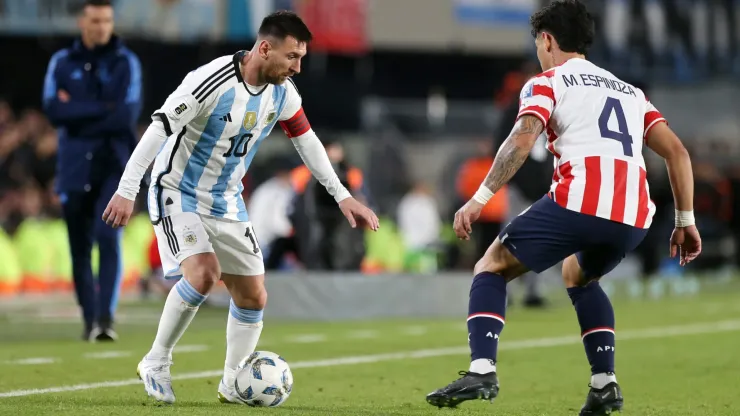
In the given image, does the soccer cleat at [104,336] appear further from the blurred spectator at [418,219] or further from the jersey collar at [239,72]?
the blurred spectator at [418,219]

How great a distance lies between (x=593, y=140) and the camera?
19.6 feet

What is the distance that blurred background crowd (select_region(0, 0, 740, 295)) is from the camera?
1738cm

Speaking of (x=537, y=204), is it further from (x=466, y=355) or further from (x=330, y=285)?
(x=330, y=285)

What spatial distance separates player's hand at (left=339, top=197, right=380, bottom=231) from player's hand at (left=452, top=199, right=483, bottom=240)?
2.68 ft

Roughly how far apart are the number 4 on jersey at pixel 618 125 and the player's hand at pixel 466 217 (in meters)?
0.67

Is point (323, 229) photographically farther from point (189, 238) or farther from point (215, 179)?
point (189, 238)

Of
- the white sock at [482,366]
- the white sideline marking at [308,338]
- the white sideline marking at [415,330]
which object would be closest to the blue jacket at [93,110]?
the white sideline marking at [308,338]

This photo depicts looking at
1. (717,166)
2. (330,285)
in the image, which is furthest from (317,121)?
(330,285)

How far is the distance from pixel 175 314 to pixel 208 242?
39 cm

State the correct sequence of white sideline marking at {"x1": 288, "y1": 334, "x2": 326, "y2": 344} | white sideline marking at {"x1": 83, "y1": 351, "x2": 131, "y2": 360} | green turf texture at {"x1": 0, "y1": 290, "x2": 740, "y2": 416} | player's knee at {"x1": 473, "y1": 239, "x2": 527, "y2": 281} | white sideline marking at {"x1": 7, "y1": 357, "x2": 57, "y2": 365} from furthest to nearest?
white sideline marking at {"x1": 288, "y1": 334, "x2": 326, "y2": 344}
white sideline marking at {"x1": 83, "y1": 351, "x2": 131, "y2": 360}
white sideline marking at {"x1": 7, "y1": 357, "x2": 57, "y2": 365}
green turf texture at {"x1": 0, "y1": 290, "x2": 740, "y2": 416}
player's knee at {"x1": 473, "y1": 239, "x2": 527, "y2": 281}

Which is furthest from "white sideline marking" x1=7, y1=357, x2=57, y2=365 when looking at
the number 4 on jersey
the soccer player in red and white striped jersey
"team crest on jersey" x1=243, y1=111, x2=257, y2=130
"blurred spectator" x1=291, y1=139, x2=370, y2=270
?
"blurred spectator" x1=291, y1=139, x2=370, y2=270

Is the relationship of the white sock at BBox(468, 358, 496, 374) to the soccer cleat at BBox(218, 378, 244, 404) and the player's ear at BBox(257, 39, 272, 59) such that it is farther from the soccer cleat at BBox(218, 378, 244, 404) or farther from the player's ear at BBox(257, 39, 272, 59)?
the player's ear at BBox(257, 39, 272, 59)

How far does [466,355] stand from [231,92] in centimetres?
418

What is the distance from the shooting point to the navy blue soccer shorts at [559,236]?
234 inches
